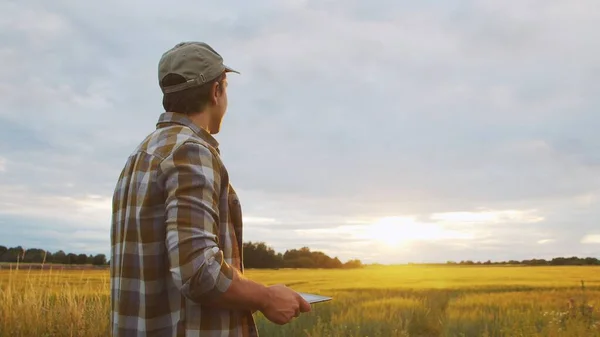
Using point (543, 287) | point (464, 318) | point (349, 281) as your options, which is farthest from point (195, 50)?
point (349, 281)

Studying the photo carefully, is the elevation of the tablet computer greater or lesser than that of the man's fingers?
greater

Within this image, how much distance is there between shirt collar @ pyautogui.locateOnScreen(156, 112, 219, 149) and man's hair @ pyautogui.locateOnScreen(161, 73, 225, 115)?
0.03 m

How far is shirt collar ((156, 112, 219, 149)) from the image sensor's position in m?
2.24

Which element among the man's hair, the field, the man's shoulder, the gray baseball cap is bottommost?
the field

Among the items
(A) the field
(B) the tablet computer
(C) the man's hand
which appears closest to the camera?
(C) the man's hand

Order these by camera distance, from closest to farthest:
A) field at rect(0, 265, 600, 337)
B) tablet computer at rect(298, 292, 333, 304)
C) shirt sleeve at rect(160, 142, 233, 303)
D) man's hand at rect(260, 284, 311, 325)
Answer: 1. shirt sleeve at rect(160, 142, 233, 303)
2. man's hand at rect(260, 284, 311, 325)
3. tablet computer at rect(298, 292, 333, 304)
4. field at rect(0, 265, 600, 337)

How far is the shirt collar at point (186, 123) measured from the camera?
2244 mm

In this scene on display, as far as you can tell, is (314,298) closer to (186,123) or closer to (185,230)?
(185,230)

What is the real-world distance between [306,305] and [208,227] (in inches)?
17.9

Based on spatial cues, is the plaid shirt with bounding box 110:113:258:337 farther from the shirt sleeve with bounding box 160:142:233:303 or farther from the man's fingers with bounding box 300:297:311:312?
the man's fingers with bounding box 300:297:311:312

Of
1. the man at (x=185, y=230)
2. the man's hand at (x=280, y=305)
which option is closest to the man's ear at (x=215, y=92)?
the man at (x=185, y=230)

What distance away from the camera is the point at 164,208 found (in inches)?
82.2

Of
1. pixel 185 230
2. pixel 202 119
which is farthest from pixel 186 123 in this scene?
pixel 185 230

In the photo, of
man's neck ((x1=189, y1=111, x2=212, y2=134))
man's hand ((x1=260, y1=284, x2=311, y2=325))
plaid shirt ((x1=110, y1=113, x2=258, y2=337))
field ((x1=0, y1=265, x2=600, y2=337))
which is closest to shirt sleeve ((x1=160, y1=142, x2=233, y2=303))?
plaid shirt ((x1=110, y1=113, x2=258, y2=337))
